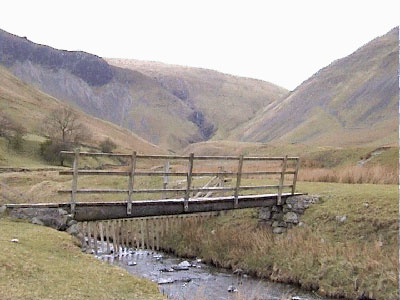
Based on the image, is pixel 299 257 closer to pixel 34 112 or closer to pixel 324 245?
pixel 324 245

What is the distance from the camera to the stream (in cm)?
1586

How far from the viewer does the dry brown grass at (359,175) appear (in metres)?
27.4

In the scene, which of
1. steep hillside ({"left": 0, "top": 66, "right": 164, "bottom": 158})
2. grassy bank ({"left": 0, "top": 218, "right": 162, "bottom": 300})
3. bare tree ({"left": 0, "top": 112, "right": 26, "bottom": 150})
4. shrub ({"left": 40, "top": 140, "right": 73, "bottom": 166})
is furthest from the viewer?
steep hillside ({"left": 0, "top": 66, "right": 164, "bottom": 158})

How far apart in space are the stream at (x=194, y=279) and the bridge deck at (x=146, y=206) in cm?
249

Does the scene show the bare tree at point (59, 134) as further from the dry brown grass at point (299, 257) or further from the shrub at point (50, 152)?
the dry brown grass at point (299, 257)

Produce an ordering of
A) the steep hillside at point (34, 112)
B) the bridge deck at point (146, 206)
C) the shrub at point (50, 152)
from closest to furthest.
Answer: the bridge deck at point (146, 206) → the shrub at point (50, 152) → the steep hillside at point (34, 112)

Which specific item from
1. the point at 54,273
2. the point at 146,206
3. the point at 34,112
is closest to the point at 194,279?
the point at 146,206

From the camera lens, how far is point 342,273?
56.2 ft

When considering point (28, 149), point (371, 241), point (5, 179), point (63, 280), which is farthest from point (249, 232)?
point (28, 149)

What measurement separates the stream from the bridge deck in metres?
2.49

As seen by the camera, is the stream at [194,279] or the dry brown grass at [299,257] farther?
the dry brown grass at [299,257]

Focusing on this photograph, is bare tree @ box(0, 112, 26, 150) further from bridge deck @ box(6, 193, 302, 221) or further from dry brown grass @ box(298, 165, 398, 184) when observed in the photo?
bridge deck @ box(6, 193, 302, 221)

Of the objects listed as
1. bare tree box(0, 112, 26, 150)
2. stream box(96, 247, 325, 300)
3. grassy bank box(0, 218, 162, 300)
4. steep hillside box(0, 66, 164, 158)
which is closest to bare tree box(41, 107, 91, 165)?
bare tree box(0, 112, 26, 150)

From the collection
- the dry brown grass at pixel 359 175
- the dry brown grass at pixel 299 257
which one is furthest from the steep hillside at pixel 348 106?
the dry brown grass at pixel 299 257
